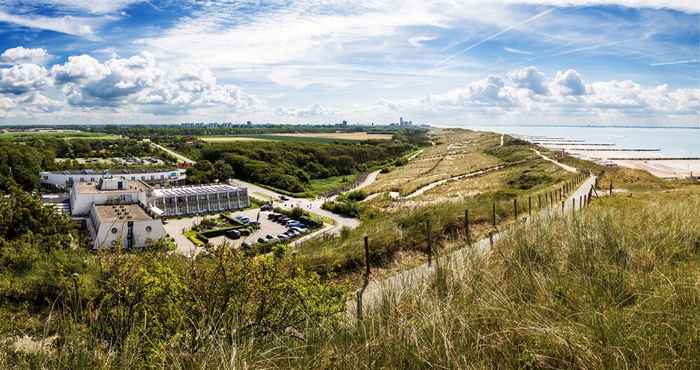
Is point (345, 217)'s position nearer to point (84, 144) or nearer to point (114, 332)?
point (114, 332)

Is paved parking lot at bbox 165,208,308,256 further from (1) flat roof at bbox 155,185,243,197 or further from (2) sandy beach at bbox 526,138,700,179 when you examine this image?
(2) sandy beach at bbox 526,138,700,179

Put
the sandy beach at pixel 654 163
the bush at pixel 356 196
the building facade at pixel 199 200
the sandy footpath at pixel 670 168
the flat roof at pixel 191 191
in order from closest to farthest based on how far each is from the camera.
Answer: the sandy footpath at pixel 670 168
the building facade at pixel 199 200
the sandy beach at pixel 654 163
the flat roof at pixel 191 191
the bush at pixel 356 196

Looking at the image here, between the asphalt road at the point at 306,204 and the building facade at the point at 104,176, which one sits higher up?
the building facade at the point at 104,176

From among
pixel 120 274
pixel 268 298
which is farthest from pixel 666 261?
pixel 120 274

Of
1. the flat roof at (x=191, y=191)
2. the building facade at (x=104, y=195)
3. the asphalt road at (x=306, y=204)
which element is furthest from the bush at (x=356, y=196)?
the building facade at (x=104, y=195)

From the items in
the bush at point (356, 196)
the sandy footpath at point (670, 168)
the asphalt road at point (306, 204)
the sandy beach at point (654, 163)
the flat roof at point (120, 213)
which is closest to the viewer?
the flat roof at point (120, 213)

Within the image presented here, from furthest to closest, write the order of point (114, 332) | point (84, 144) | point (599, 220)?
point (84, 144), point (599, 220), point (114, 332)

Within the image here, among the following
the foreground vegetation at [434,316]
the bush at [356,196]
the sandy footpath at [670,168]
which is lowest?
the bush at [356,196]

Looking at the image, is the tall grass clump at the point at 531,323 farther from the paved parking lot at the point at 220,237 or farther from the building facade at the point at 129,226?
the paved parking lot at the point at 220,237
